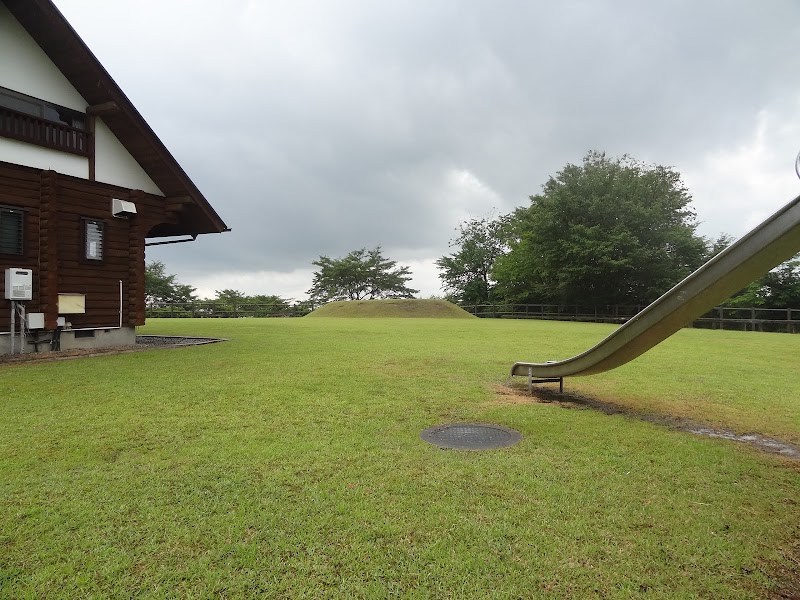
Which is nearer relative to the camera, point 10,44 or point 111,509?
point 111,509

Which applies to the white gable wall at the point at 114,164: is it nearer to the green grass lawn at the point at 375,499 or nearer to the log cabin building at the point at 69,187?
the log cabin building at the point at 69,187

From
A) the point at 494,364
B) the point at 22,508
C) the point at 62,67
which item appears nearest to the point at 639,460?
the point at 22,508

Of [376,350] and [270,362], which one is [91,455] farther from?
[376,350]

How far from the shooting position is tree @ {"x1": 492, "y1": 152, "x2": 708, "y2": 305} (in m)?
29.0

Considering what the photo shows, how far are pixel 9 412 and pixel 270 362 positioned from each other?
377 centimetres

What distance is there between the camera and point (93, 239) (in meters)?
9.78

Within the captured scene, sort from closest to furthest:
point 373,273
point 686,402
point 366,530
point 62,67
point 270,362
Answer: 1. point 366,530
2. point 686,402
3. point 270,362
4. point 62,67
5. point 373,273

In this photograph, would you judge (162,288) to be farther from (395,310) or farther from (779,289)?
(779,289)

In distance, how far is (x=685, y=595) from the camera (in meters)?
1.85

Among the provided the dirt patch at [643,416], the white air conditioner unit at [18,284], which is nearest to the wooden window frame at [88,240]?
the white air conditioner unit at [18,284]

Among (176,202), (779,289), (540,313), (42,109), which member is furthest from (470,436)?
(540,313)

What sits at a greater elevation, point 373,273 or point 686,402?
point 373,273

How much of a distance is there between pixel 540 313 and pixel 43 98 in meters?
29.3

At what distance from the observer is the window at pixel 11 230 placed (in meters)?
8.42
